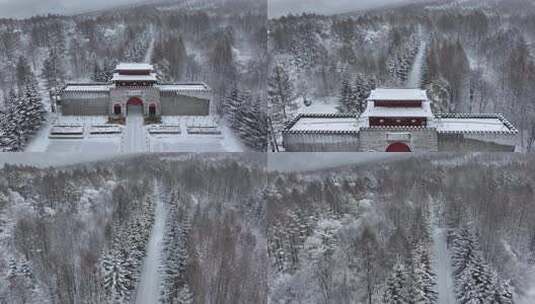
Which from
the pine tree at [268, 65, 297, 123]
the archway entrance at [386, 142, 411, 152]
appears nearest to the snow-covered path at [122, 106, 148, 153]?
the pine tree at [268, 65, 297, 123]

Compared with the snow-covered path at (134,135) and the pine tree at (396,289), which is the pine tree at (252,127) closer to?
the snow-covered path at (134,135)

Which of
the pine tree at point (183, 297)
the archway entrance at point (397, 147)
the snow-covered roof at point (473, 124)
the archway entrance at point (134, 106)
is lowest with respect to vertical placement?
the pine tree at point (183, 297)

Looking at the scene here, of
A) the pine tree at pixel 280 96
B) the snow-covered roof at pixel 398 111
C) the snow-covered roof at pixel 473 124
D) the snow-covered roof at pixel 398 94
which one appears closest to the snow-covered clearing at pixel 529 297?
the snow-covered roof at pixel 473 124

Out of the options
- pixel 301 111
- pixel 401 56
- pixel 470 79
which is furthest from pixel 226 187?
pixel 470 79

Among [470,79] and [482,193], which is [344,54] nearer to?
[470,79]

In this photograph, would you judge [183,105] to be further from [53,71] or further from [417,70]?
[417,70]

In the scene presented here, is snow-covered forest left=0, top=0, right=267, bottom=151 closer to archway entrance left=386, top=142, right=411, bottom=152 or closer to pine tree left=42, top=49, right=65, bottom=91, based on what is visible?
pine tree left=42, top=49, right=65, bottom=91
